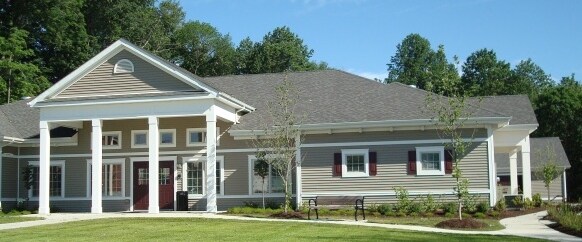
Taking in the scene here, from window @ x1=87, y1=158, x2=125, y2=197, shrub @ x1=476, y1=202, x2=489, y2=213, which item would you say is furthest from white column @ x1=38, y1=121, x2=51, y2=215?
shrub @ x1=476, y1=202, x2=489, y2=213

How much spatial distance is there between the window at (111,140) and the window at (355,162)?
9767mm

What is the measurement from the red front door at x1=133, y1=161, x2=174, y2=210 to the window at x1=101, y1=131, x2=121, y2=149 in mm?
1149

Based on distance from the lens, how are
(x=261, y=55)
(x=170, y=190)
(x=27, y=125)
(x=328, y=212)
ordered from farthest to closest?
(x=261, y=55), (x=27, y=125), (x=170, y=190), (x=328, y=212)

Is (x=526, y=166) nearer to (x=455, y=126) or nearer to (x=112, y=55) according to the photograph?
(x=455, y=126)

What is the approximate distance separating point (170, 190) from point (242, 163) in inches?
129

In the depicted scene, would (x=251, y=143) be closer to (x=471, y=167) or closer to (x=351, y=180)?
(x=351, y=180)

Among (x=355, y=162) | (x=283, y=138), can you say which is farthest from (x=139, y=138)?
(x=355, y=162)

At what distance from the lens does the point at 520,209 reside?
27.9 meters

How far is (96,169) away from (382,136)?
1086 cm

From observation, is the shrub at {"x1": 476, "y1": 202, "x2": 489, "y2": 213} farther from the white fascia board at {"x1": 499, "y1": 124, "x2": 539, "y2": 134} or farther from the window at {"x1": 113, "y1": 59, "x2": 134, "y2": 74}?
the window at {"x1": 113, "y1": 59, "x2": 134, "y2": 74}

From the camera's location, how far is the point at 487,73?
74.9 metres

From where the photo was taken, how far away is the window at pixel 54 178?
30.0 m

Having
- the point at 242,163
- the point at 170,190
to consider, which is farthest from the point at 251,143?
the point at 170,190

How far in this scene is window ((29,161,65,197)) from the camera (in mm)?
30047
